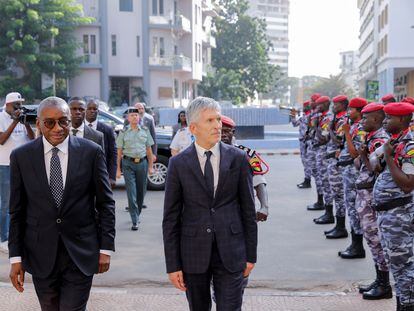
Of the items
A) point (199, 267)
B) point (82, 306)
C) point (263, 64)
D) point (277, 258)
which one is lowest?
point (277, 258)

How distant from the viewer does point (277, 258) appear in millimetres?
7809

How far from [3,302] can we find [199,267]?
2.99 metres

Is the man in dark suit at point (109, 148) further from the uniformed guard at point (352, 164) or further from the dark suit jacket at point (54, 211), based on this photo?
the dark suit jacket at point (54, 211)

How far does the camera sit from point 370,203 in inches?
244

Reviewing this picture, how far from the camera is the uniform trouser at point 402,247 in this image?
5.05 metres

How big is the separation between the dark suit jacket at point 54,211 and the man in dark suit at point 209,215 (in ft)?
1.45

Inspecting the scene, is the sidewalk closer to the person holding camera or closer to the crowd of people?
the crowd of people

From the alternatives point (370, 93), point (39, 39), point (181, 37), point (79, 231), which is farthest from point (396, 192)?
point (181, 37)

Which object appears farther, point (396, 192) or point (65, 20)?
point (65, 20)

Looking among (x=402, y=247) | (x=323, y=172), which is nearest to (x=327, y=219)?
(x=323, y=172)

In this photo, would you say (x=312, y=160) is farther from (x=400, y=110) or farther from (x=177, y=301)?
(x=400, y=110)

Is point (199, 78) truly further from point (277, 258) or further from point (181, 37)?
point (277, 258)

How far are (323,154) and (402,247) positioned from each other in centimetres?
485

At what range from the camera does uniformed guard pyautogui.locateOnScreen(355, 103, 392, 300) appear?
236 inches
